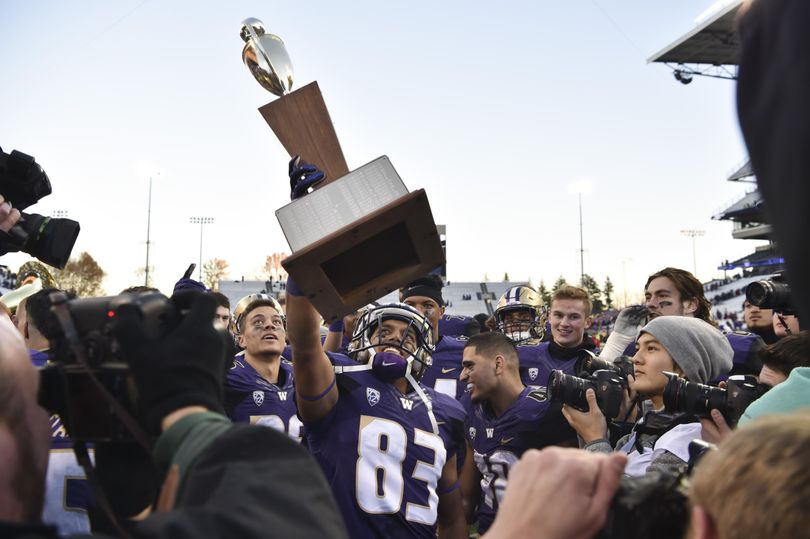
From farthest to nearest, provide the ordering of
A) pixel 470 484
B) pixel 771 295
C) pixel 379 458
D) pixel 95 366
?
pixel 470 484 < pixel 771 295 < pixel 379 458 < pixel 95 366

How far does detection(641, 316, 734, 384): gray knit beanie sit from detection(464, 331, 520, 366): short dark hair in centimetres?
109

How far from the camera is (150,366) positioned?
1.09m

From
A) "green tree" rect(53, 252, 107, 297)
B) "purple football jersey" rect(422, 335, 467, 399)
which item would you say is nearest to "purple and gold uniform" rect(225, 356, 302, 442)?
"purple football jersey" rect(422, 335, 467, 399)

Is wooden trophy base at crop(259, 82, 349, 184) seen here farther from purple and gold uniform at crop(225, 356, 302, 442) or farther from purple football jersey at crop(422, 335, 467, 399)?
purple football jersey at crop(422, 335, 467, 399)

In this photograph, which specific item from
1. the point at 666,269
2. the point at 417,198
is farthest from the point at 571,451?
the point at 666,269

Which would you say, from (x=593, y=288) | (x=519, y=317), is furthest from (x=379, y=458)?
(x=593, y=288)

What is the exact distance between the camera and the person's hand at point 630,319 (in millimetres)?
5957

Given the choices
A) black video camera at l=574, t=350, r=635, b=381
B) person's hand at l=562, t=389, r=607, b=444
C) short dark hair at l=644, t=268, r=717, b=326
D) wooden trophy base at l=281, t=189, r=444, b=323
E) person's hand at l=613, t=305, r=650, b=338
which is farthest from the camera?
person's hand at l=613, t=305, r=650, b=338

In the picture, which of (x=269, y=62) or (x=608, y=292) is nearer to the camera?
(x=269, y=62)

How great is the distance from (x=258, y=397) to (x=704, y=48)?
140 ft

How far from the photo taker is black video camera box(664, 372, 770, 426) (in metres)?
2.62

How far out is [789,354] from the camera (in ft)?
10.3

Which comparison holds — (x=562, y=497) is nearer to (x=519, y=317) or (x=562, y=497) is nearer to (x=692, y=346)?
(x=692, y=346)

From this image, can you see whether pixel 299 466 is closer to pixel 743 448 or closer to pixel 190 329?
pixel 190 329
